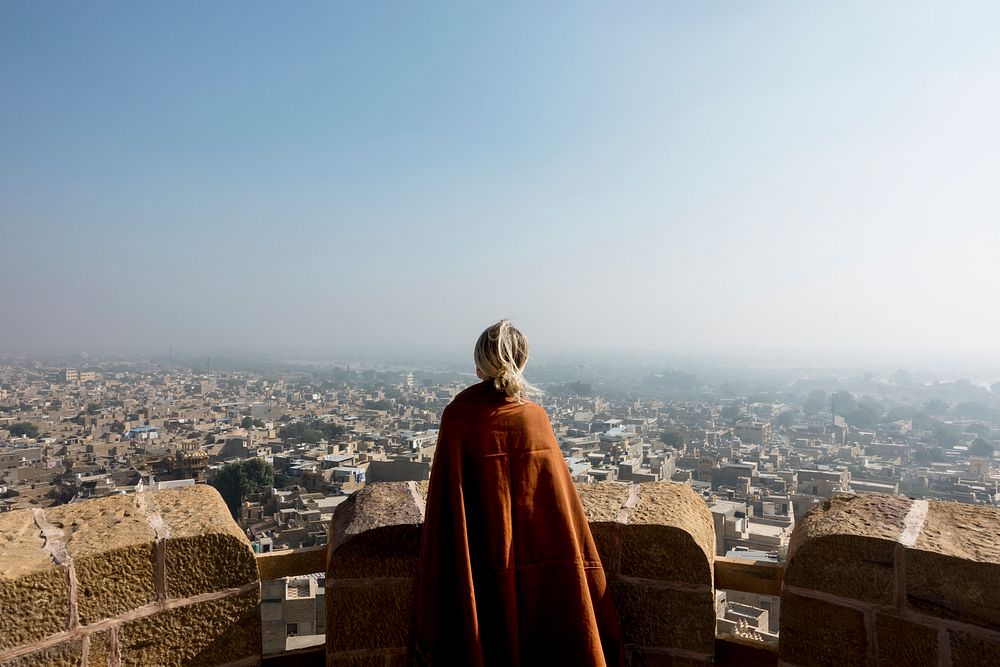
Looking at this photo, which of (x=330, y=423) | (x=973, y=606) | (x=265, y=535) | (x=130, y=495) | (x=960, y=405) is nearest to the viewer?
(x=973, y=606)

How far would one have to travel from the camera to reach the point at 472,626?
1.74 m

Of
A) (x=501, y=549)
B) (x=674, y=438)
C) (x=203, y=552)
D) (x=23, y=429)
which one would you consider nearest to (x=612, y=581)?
(x=501, y=549)

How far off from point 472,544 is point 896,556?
1.20 metres

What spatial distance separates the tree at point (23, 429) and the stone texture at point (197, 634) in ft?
167

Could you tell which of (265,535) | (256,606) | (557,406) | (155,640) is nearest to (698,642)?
(256,606)

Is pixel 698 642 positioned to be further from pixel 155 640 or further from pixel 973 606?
pixel 155 640

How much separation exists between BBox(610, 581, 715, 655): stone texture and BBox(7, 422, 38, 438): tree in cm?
5154

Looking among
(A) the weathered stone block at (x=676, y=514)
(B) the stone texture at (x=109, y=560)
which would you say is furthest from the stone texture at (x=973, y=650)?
(B) the stone texture at (x=109, y=560)

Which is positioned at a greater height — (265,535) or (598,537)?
(598,537)

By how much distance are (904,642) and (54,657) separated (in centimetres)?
226

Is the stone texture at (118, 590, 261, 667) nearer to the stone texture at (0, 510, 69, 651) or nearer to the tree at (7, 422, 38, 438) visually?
the stone texture at (0, 510, 69, 651)

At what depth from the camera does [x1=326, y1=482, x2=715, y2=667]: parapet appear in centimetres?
200

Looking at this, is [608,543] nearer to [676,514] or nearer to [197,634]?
[676,514]

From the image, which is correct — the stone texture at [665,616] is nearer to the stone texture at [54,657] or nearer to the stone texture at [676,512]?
the stone texture at [676,512]
